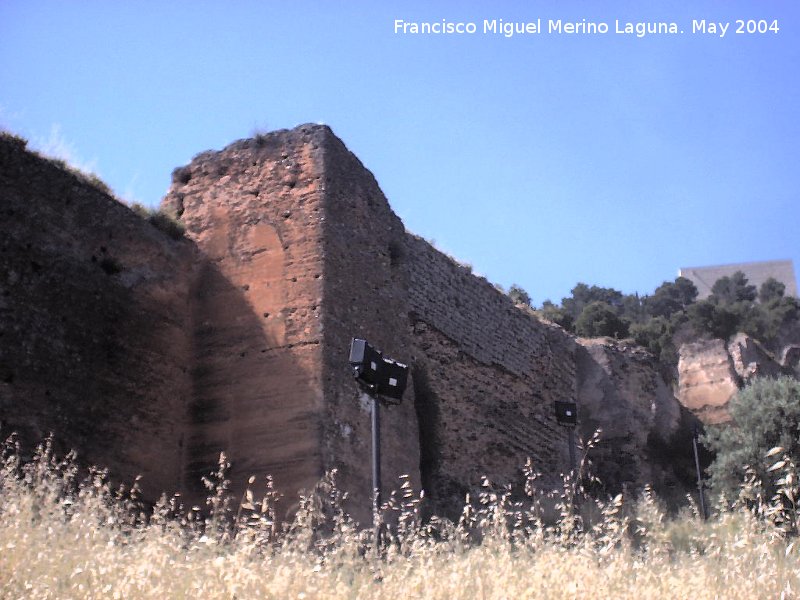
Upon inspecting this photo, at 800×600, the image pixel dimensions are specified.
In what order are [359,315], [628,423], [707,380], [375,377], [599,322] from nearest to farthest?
[375,377] < [359,315] < [628,423] < [707,380] < [599,322]

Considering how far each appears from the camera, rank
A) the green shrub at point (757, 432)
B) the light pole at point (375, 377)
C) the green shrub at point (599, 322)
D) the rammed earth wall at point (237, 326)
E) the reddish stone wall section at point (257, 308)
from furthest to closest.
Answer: the green shrub at point (599, 322) → the green shrub at point (757, 432) → the reddish stone wall section at point (257, 308) → the rammed earth wall at point (237, 326) → the light pole at point (375, 377)

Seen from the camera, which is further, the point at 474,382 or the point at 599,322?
the point at 599,322

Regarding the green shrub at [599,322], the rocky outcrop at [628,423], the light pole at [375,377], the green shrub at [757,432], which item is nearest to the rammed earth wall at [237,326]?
the light pole at [375,377]

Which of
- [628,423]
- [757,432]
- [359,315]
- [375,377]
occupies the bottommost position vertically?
[757,432]

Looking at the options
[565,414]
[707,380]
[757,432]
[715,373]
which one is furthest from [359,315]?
[715,373]

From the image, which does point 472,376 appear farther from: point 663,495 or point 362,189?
point 663,495

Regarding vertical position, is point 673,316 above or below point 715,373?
above

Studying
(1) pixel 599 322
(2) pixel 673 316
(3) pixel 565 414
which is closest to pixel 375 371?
(3) pixel 565 414

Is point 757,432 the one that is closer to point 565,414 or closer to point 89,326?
point 565,414

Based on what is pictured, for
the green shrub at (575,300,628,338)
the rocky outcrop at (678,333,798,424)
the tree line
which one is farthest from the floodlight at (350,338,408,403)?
the green shrub at (575,300,628,338)

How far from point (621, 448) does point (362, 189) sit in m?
7.77

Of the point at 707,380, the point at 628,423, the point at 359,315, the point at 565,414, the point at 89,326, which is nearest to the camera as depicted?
the point at 89,326

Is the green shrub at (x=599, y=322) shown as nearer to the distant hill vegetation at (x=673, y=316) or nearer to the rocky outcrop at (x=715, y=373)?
the distant hill vegetation at (x=673, y=316)

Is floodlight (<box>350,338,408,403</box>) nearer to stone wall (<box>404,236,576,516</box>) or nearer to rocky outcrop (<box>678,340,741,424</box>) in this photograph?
stone wall (<box>404,236,576,516</box>)
